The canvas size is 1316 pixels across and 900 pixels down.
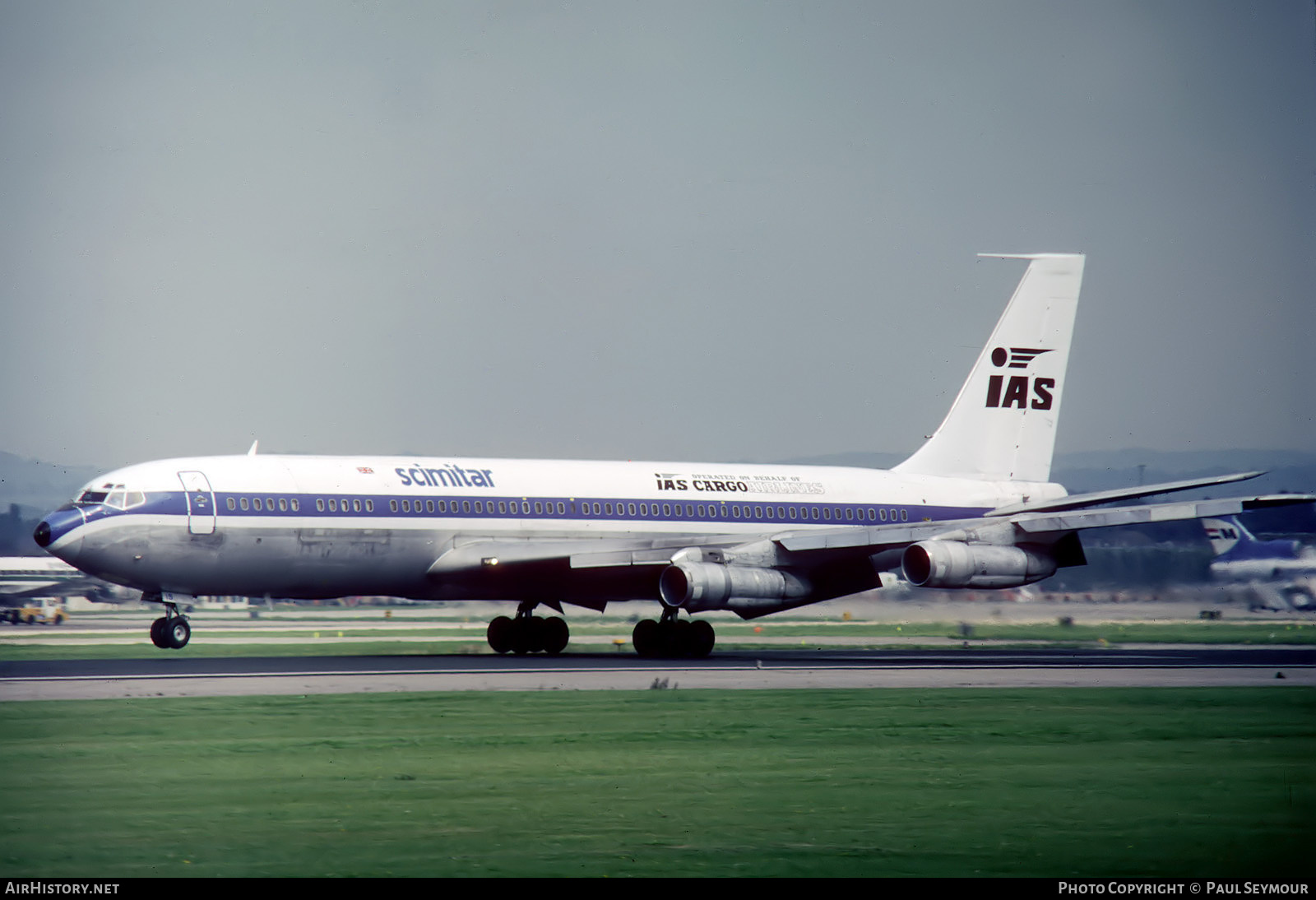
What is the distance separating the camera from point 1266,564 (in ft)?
149

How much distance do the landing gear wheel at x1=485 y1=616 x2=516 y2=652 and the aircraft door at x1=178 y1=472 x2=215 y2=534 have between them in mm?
8991

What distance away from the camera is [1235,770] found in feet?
58.0

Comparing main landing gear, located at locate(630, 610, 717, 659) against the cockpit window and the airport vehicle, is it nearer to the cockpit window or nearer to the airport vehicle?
the cockpit window

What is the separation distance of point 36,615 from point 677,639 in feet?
102

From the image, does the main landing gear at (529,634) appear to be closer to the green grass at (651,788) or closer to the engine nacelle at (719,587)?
the engine nacelle at (719,587)

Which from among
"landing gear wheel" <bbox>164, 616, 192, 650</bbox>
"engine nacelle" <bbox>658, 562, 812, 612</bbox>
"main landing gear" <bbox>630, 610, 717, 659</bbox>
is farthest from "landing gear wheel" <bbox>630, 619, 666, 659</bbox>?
"landing gear wheel" <bbox>164, 616, 192, 650</bbox>

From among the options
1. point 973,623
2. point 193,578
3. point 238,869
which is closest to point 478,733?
point 238,869

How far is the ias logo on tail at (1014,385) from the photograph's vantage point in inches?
1944

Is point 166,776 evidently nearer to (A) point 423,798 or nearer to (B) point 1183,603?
(A) point 423,798

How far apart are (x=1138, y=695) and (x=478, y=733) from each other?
12263 mm

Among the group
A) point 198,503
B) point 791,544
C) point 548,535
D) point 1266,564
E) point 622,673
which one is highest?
point 1266,564

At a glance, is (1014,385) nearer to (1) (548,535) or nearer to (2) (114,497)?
(1) (548,535)

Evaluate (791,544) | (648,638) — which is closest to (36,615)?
(648,638)

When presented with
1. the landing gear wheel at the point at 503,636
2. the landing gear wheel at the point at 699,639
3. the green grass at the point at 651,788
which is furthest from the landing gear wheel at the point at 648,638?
the green grass at the point at 651,788
